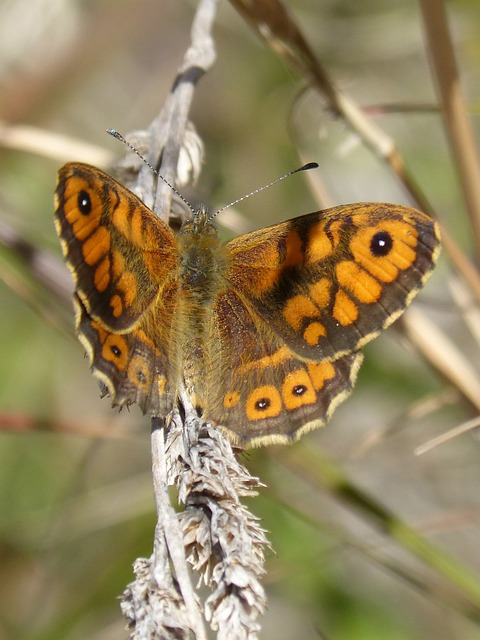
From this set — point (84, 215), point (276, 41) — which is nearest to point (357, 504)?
point (84, 215)

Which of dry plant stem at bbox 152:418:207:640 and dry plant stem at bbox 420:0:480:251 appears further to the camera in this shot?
dry plant stem at bbox 420:0:480:251

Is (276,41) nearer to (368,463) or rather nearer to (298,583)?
(298,583)

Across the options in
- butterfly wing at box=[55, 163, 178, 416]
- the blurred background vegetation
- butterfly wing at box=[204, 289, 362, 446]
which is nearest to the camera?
butterfly wing at box=[55, 163, 178, 416]

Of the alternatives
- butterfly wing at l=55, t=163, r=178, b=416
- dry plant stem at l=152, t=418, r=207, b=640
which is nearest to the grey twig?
dry plant stem at l=152, t=418, r=207, b=640

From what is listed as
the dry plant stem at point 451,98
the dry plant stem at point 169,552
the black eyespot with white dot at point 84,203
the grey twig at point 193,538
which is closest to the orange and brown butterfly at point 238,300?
the black eyespot with white dot at point 84,203

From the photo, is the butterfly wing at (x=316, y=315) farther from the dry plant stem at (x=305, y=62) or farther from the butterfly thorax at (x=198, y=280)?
the dry plant stem at (x=305, y=62)

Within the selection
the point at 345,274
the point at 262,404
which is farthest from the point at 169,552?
the point at 345,274

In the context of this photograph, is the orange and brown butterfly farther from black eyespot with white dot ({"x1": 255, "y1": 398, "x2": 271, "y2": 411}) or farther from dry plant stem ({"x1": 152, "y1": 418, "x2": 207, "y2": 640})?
dry plant stem ({"x1": 152, "y1": 418, "x2": 207, "y2": 640})
